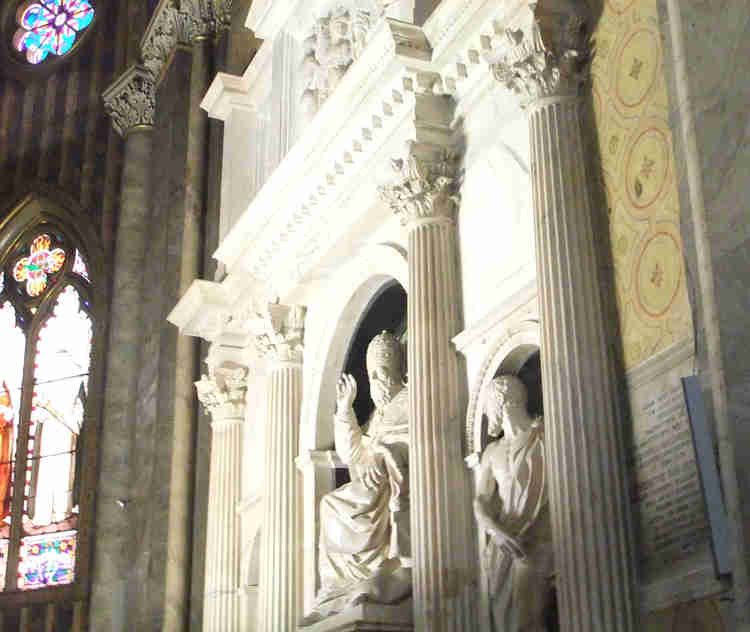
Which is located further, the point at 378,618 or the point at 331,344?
the point at 331,344

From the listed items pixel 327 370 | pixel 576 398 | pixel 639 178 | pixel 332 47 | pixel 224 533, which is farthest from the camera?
pixel 224 533

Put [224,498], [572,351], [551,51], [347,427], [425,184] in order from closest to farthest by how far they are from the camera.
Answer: [572,351]
[551,51]
[425,184]
[347,427]
[224,498]

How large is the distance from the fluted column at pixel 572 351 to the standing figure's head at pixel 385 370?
121 inches

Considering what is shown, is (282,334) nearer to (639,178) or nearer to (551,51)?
(551,51)

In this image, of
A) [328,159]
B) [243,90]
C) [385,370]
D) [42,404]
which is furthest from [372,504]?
[42,404]

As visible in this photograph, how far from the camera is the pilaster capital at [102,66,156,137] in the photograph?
22.2 m

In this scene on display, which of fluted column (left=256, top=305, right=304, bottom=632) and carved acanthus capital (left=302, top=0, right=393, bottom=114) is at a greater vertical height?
carved acanthus capital (left=302, top=0, right=393, bottom=114)

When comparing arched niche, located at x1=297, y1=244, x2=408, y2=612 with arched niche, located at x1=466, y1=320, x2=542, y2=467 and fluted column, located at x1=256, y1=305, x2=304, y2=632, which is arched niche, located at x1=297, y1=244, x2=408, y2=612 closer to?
fluted column, located at x1=256, y1=305, x2=304, y2=632

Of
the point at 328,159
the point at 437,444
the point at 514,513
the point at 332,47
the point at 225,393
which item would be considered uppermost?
the point at 332,47

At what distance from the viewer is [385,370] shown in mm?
11805

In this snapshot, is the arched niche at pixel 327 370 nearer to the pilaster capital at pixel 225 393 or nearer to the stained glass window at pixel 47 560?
the pilaster capital at pixel 225 393

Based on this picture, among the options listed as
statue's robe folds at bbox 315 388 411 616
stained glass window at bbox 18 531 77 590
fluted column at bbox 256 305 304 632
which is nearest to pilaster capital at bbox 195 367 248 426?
fluted column at bbox 256 305 304 632

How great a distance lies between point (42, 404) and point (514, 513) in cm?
1432

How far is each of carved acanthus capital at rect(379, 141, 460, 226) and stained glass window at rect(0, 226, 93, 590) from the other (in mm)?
11116
